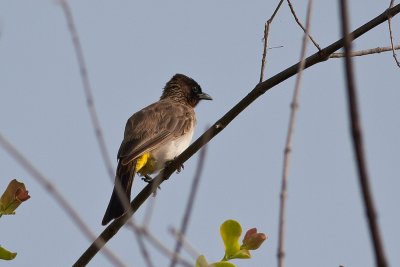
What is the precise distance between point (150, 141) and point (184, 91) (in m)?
→ 2.63

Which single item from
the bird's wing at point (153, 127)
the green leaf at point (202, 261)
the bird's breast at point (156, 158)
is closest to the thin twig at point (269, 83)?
the green leaf at point (202, 261)

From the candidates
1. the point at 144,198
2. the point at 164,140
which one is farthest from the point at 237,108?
the point at 164,140

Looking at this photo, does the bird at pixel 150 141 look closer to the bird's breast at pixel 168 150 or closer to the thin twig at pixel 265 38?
the bird's breast at pixel 168 150

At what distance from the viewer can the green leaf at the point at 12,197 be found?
3.14m

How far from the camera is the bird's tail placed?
17.2 feet

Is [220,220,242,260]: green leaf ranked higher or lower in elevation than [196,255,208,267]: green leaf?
higher

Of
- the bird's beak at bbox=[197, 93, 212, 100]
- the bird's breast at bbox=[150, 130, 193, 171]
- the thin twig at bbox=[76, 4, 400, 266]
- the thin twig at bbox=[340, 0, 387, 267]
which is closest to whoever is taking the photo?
the thin twig at bbox=[340, 0, 387, 267]

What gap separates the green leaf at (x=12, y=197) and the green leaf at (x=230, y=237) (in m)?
0.91

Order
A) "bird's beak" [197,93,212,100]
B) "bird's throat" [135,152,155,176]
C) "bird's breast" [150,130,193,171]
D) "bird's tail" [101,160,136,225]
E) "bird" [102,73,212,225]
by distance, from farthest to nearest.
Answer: "bird's beak" [197,93,212,100] → "bird's breast" [150,130,193,171] → "bird's throat" [135,152,155,176] → "bird" [102,73,212,225] → "bird's tail" [101,160,136,225]

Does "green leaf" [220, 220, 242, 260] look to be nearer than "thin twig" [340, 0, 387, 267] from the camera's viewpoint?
No

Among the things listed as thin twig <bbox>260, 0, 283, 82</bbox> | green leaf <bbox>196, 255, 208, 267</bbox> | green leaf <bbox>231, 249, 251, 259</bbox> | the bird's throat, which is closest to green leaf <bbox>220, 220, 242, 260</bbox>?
green leaf <bbox>231, 249, 251, 259</bbox>

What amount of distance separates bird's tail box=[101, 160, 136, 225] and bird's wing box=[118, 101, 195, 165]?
7cm

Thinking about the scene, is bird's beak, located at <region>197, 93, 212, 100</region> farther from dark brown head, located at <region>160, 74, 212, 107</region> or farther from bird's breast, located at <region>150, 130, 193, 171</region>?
bird's breast, located at <region>150, 130, 193, 171</region>

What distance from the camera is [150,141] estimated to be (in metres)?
6.76
